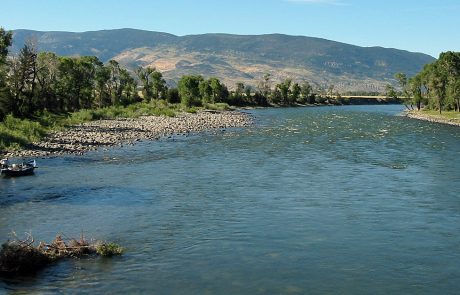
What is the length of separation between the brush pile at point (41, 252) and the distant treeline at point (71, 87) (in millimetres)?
47381

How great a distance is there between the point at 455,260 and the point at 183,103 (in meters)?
125

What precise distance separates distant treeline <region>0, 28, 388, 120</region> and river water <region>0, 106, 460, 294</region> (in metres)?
29.8

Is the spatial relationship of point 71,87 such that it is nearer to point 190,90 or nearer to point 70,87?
point 70,87

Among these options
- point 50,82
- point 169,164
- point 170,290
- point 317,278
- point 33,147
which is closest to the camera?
point 170,290

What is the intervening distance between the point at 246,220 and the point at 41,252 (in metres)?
10.5

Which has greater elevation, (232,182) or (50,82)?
(50,82)

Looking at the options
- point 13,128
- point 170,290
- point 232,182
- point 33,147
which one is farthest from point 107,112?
point 170,290

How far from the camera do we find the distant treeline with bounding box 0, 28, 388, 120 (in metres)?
70.7

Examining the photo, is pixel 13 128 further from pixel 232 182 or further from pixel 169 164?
pixel 232 182

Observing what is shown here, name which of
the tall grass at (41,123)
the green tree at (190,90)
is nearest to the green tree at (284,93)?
the green tree at (190,90)

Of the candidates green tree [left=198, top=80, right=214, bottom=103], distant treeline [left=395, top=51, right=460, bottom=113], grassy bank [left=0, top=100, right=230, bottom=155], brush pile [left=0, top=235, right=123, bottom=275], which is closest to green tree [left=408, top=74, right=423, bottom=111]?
distant treeline [left=395, top=51, right=460, bottom=113]

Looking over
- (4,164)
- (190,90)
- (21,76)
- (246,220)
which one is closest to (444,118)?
(190,90)

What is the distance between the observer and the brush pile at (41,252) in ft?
60.1

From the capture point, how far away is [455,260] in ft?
66.1
